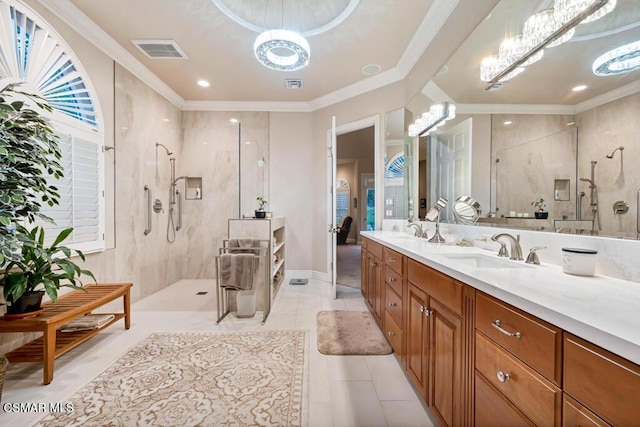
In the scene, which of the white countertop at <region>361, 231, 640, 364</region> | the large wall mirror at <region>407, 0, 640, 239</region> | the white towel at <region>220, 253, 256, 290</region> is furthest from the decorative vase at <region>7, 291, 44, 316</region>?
the large wall mirror at <region>407, 0, 640, 239</region>

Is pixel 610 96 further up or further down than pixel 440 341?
further up

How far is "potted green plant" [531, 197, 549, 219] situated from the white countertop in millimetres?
287

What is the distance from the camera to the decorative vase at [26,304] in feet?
5.42

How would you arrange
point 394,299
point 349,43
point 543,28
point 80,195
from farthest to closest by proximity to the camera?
point 349,43, point 80,195, point 394,299, point 543,28

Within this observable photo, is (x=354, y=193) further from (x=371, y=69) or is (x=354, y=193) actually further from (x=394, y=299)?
(x=394, y=299)

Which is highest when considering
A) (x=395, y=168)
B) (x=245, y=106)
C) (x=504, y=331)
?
(x=245, y=106)

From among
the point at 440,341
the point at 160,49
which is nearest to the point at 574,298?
the point at 440,341

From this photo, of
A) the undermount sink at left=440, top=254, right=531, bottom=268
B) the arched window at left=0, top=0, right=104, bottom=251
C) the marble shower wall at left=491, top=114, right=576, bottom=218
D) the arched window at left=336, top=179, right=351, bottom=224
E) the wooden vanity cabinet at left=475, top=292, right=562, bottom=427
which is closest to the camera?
the wooden vanity cabinet at left=475, top=292, right=562, bottom=427

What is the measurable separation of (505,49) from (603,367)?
5.98ft

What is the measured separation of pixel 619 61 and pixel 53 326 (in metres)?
Answer: 3.32

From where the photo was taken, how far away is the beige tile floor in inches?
55.6

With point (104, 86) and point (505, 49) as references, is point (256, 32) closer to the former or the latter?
point (104, 86)

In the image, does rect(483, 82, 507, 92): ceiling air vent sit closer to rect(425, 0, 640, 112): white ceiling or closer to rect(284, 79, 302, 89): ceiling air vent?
rect(425, 0, 640, 112): white ceiling

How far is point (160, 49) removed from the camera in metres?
2.83
